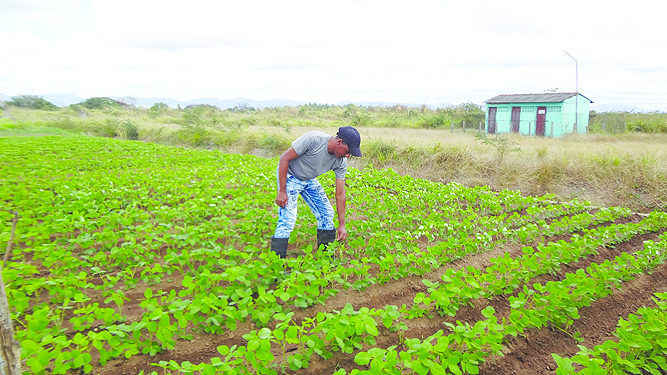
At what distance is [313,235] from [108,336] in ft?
9.57

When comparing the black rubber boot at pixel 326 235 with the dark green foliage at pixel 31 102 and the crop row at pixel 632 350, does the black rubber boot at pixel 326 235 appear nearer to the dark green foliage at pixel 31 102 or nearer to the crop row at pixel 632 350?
the crop row at pixel 632 350

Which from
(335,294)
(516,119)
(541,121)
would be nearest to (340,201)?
(335,294)

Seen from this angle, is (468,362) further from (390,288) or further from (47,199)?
(47,199)

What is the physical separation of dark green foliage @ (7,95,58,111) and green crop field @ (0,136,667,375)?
32.5 meters

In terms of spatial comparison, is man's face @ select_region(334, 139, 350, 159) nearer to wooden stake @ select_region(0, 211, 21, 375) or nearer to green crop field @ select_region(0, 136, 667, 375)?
green crop field @ select_region(0, 136, 667, 375)

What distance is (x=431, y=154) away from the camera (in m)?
10.9

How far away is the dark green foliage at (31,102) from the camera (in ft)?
102

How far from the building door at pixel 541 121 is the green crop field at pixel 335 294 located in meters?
16.3

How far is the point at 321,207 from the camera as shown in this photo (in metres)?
4.34

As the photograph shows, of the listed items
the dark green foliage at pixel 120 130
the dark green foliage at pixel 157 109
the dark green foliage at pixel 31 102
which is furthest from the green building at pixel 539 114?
the dark green foliage at pixel 31 102

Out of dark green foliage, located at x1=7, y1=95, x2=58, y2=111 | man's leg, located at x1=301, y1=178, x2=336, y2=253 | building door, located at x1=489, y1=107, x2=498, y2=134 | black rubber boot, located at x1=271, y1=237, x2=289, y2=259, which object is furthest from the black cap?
dark green foliage, located at x1=7, y1=95, x2=58, y2=111

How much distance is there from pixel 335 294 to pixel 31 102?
41.1m

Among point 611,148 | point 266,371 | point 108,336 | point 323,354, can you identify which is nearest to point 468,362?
point 323,354

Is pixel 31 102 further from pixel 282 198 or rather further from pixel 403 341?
pixel 403 341
